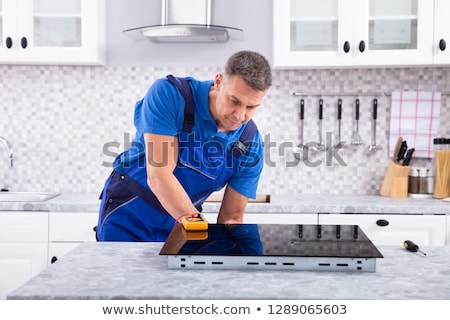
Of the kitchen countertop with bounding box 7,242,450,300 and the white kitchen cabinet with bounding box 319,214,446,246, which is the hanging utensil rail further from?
the kitchen countertop with bounding box 7,242,450,300

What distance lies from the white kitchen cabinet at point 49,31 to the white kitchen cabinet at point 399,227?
1628mm

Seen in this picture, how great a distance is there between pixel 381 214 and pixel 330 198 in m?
0.40

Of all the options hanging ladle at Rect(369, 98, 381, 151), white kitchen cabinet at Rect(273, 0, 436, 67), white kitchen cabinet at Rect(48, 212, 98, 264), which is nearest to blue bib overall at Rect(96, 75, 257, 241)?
white kitchen cabinet at Rect(48, 212, 98, 264)

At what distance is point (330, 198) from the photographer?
3057mm

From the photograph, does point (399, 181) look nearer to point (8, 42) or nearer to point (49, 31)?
point (49, 31)

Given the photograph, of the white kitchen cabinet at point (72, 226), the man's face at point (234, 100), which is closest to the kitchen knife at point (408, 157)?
the man's face at point (234, 100)

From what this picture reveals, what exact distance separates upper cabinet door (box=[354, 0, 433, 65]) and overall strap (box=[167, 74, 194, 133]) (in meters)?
1.44

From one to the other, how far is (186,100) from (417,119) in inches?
76.7

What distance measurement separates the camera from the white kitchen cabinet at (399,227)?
269cm

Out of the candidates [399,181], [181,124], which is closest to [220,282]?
[181,124]

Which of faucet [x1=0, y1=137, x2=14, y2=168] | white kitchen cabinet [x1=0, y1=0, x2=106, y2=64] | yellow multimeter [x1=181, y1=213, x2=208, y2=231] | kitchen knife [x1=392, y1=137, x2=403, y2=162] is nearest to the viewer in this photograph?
yellow multimeter [x1=181, y1=213, x2=208, y2=231]

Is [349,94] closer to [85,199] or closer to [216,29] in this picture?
[216,29]

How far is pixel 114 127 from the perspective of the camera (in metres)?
3.28

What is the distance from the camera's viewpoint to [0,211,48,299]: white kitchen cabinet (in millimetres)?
2750
